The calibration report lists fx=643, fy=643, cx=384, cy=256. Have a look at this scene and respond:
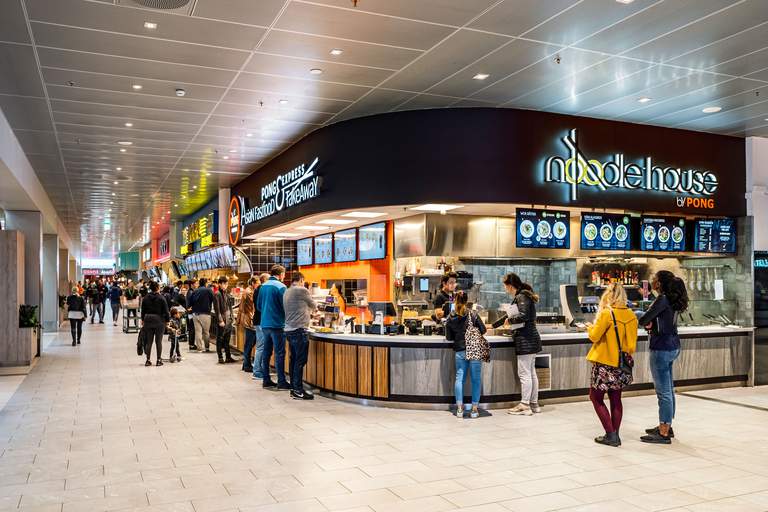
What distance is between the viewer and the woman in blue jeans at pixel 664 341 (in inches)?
246

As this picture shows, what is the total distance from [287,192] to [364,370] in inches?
172

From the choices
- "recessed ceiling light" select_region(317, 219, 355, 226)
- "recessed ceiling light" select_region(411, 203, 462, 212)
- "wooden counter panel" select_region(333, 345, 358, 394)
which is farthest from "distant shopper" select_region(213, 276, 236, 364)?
"recessed ceiling light" select_region(411, 203, 462, 212)

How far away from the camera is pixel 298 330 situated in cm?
828

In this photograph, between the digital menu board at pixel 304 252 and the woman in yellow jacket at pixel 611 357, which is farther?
the digital menu board at pixel 304 252

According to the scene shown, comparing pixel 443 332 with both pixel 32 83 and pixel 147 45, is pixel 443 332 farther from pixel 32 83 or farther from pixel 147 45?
pixel 32 83

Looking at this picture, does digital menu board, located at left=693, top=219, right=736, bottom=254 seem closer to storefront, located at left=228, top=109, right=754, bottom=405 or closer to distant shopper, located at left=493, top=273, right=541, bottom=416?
storefront, located at left=228, top=109, right=754, bottom=405

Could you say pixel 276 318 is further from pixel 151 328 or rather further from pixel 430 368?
pixel 151 328

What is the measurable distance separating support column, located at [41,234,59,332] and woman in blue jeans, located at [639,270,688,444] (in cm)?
1833

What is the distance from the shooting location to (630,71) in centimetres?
Answer: 715

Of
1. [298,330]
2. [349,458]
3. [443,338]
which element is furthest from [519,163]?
[349,458]

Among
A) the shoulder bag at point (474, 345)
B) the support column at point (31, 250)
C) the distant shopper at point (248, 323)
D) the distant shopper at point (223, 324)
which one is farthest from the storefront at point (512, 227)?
the support column at point (31, 250)

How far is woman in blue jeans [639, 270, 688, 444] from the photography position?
246 inches

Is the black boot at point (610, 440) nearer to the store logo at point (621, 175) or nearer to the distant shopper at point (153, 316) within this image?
the store logo at point (621, 175)

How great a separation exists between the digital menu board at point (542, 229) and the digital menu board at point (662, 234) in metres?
1.59
